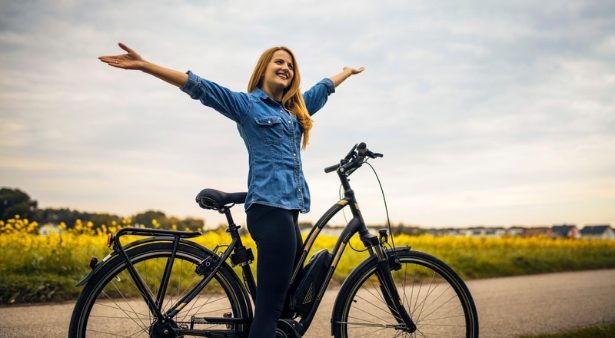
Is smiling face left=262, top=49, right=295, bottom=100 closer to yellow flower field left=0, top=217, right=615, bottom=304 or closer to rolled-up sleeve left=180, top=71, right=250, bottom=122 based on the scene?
rolled-up sleeve left=180, top=71, right=250, bottom=122

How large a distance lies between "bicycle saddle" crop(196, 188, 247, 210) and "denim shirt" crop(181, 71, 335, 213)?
4.8 inches

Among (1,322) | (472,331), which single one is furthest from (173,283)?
A: (472,331)

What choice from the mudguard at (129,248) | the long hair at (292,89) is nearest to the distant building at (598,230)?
the long hair at (292,89)

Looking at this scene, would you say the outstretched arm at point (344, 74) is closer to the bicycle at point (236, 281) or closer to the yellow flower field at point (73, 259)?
the bicycle at point (236, 281)

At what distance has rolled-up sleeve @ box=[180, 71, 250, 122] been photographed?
3090 millimetres

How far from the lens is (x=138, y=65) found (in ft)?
9.55

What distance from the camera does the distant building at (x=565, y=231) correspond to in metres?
23.6

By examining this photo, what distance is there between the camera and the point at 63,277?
6859mm

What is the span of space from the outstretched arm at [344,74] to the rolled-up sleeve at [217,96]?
1.16m

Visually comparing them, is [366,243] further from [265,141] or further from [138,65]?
[138,65]

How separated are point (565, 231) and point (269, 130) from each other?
25863mm

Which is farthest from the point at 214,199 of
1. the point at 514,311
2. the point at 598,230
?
the point at 598,230

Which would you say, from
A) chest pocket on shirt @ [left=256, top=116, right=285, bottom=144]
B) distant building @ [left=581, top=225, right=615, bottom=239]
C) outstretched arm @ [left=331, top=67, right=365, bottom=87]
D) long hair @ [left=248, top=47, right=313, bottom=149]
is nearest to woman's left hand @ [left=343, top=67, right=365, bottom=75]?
outstretched arm @ [left=331, top=67, right=365, bottom=87]

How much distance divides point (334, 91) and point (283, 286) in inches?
67.3
